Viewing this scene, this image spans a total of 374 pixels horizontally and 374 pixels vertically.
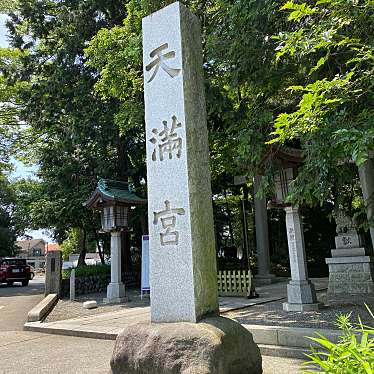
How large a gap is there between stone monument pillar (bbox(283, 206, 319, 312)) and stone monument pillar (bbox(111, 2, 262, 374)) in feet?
15.1

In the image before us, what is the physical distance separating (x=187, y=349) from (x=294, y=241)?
5.80 meters

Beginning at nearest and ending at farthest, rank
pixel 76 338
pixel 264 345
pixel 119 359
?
pixel 119 359 → pixel 264 345 → pixel 76 338

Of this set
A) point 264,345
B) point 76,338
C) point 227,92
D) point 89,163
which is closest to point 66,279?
point 89,163

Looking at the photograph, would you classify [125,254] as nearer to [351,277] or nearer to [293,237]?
[351,277]

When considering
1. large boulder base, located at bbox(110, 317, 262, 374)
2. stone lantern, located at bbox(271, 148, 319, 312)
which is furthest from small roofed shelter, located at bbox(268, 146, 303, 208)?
large boulder base, located at bbox(110, 317, 262, 374)

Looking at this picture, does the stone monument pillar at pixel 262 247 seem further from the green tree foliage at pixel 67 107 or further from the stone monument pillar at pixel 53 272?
the stone monument pillar at pixel 53 272

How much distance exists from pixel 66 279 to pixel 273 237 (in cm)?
1144

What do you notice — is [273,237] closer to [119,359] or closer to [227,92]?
[227,92]

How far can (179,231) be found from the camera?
14.8 ft

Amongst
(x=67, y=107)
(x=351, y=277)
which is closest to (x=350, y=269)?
(x=351, y=277)

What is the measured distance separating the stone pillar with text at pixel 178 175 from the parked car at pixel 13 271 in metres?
22.7

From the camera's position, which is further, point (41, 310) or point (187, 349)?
point (41, 310)

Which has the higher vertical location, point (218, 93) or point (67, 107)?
point (67, 107)

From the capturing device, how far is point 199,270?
441 centimetres
